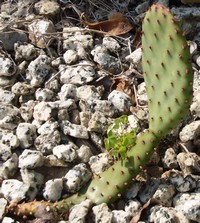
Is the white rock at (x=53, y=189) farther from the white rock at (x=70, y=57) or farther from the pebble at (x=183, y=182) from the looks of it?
the white rock at (x=70, y=57)

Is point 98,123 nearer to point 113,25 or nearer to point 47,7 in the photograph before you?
point 113,25

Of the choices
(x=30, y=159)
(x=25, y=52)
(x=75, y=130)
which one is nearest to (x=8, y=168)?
(x=30, y=159)

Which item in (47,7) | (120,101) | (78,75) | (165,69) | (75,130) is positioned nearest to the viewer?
(165,69)

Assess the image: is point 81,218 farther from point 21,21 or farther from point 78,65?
point 21,21

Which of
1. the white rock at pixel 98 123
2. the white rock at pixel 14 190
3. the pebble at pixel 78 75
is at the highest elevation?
the pebble at pixel 78 75

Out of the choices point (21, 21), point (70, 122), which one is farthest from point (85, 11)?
point (70, 122)

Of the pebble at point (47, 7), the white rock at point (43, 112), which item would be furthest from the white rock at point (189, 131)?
the pebble at point (47, 7)

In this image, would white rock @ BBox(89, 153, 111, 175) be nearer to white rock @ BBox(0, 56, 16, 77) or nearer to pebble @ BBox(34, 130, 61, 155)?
pebble @ BBox(34, 130, 61, 155)
